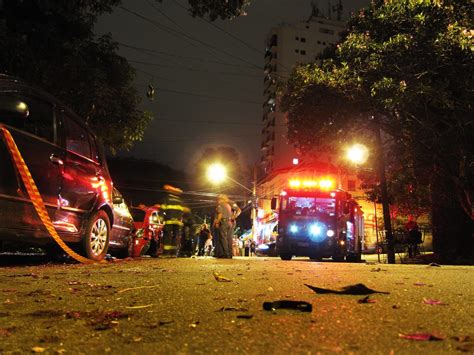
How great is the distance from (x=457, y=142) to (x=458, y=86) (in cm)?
191

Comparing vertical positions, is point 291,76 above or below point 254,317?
above

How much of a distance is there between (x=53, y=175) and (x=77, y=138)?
3.33ft

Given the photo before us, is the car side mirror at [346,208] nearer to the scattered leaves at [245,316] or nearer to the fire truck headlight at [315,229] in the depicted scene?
the fire truck headlight at [315,229]

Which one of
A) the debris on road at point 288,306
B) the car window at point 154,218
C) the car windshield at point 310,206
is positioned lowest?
the debris on road at point 288,306

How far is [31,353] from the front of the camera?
2188mm

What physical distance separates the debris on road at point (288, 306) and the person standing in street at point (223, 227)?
31.3 ft

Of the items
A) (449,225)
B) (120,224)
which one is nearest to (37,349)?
(120,224)

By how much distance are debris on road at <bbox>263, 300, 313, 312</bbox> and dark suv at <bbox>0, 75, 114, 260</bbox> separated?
12.4 ft

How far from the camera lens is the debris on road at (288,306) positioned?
3.10 metres

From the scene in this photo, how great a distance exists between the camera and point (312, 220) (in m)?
17.3

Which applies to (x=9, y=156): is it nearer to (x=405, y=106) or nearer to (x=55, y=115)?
(x=55, y=115)

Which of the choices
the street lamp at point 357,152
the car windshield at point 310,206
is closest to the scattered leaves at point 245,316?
the car windshield at point 310,206

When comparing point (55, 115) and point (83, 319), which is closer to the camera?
point (83, 319)

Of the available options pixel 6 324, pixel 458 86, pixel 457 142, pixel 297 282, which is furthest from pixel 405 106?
pixel 6 324
